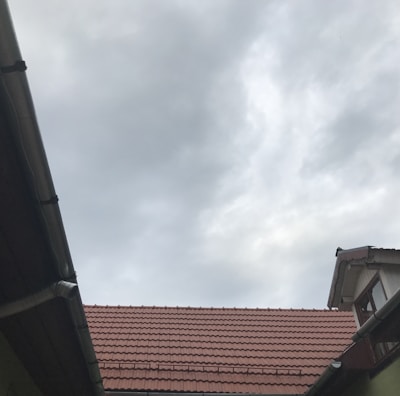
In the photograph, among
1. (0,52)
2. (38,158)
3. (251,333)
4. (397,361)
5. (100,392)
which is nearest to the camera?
(0,52)

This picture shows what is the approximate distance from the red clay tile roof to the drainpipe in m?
4.30

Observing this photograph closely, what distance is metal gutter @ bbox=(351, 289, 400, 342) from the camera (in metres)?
4.31

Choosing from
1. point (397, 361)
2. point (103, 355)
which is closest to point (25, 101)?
point (397, 361)

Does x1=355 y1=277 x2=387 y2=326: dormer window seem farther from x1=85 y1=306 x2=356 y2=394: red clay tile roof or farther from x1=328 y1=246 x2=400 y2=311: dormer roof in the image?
x1=85 y1=306 x2=356 y2=394: red clay tile roof

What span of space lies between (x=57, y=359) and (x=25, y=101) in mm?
2474

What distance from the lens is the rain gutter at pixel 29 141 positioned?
76.7 inches

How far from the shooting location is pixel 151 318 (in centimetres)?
989

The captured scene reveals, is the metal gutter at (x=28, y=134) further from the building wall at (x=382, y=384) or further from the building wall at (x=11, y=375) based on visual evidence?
the building wall at (x=382, y=384)

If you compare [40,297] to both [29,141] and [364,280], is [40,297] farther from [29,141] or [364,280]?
[364,280]

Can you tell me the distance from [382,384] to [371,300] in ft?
4.69

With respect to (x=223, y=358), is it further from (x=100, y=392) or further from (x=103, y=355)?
(x=100, y=392)

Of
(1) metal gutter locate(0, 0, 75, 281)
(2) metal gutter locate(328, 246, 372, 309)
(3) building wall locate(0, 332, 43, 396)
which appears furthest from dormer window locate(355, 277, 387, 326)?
(1) metal gutter locate(0, 0, 75, 281)

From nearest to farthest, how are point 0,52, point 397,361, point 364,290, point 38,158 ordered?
point 0,52
point 38,158
point 397,361
point 364,290

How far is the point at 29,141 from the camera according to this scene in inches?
88.0
